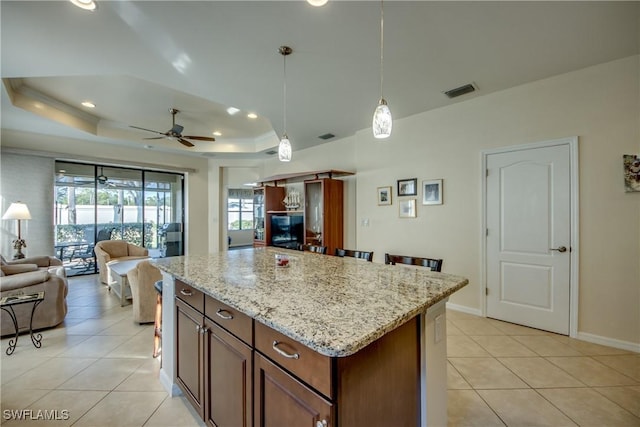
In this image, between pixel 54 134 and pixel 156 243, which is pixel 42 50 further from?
pixel 156 243

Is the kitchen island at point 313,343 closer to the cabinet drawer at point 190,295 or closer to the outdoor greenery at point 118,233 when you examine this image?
the cabinet drawer at point 190,295

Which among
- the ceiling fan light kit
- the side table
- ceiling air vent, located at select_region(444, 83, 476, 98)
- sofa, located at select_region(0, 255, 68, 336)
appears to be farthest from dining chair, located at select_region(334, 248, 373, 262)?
sofa, located at select_region(0, 255, 68, 336)

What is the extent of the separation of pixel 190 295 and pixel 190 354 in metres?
0.37

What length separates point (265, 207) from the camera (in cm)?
576

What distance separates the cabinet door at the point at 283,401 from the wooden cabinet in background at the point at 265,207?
4.73 meters

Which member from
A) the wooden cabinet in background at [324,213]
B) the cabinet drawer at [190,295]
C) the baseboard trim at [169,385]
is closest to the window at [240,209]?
the wooden cabinet in background at [324,213]

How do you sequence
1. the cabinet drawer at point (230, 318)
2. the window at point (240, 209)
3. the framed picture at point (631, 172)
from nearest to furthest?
the cabinet drawer at point (230, 318) < the framed picture at point (631, 172) < the window at point (240, 209)

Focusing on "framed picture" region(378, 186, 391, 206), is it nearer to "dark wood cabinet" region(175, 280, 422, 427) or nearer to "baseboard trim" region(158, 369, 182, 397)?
"dark wood cabinet" region(175, 280, 422, 427)

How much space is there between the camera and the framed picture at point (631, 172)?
7.97 ft

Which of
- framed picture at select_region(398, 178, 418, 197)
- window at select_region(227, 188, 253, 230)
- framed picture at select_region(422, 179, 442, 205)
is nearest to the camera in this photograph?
framed picture at select_region(422, 179, 442, 205)

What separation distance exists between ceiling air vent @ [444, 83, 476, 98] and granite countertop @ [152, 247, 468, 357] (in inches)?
93.9

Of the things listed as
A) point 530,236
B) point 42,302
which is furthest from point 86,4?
point 530,236

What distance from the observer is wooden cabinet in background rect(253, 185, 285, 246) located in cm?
577

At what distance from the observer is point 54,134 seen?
16.2ft
